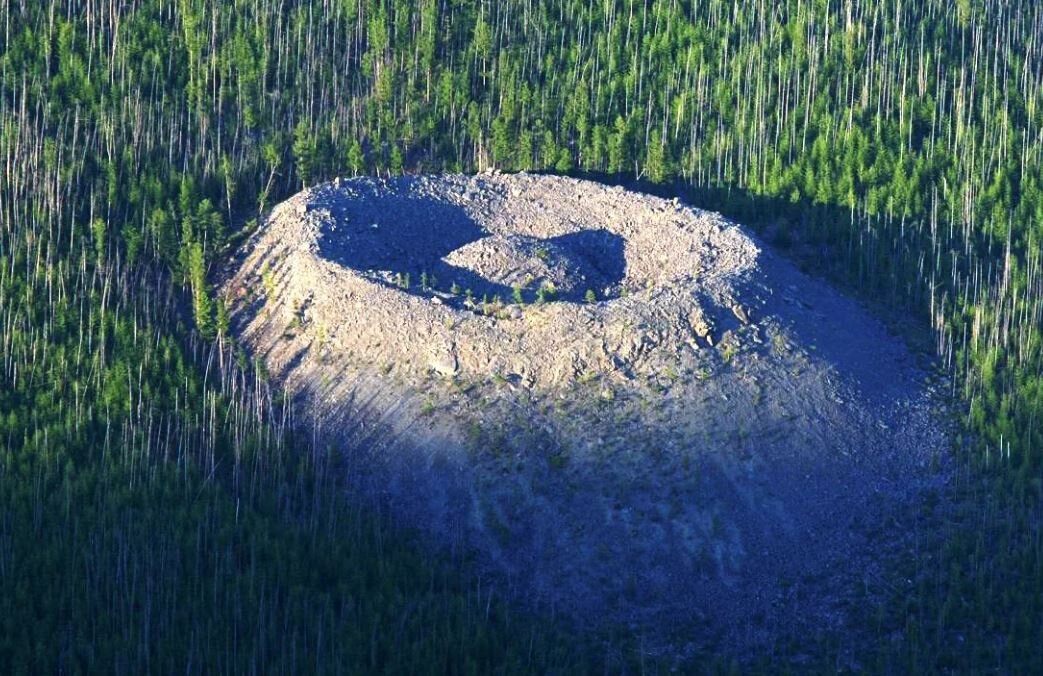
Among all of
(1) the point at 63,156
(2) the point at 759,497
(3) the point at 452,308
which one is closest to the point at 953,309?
(2) the point at 759,497

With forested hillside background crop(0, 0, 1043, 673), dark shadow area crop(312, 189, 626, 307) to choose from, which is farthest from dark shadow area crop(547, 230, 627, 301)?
forested hillside background crop(0, 0, 1043, 673)

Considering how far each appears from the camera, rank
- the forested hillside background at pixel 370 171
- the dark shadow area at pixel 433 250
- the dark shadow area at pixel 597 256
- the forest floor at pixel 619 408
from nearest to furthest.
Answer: the forested hillside background at pixel 370 171 → the forest floor at pixel 619 408 → the dark shadow area at pixel 433 250 → the dark shadow area at pixel 597 256

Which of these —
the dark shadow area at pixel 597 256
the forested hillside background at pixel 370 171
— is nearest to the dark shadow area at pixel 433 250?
the dark shadow area at pixel 597 256

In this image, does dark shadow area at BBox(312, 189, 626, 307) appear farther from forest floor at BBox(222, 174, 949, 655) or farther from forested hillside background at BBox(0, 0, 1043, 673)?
forested hillside background at BBox(0, 0, 1043, 673)

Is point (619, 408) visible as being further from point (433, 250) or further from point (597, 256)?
point (433, 250)

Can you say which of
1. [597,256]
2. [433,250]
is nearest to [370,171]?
[433,250]

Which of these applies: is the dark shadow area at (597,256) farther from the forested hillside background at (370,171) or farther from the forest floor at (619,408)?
the forested hillside background at (370,171)
